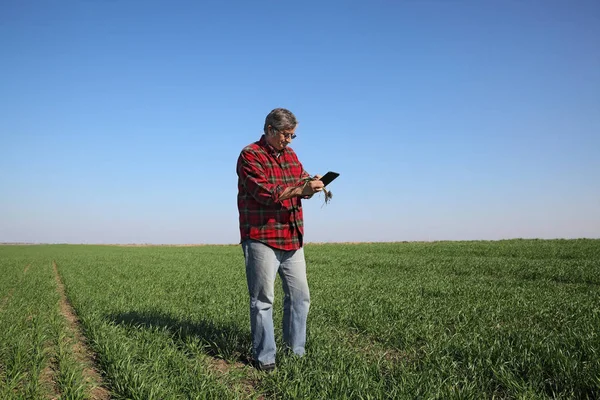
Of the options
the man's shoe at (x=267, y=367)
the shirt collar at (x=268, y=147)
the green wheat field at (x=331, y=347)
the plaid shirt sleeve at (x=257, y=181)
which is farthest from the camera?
the shirt collar at (x=268, y=147)

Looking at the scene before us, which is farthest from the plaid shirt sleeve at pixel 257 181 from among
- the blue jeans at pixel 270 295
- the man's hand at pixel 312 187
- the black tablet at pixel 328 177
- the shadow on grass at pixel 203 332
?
the shadow on grass at pixel 203 332

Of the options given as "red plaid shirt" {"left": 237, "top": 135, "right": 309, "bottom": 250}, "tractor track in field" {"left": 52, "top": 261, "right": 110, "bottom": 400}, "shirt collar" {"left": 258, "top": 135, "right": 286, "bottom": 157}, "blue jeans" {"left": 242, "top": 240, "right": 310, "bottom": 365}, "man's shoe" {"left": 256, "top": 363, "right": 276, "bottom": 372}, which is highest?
"shirt collar" {"left": 258, "top": 135, "right": 286, "bottom": 157}

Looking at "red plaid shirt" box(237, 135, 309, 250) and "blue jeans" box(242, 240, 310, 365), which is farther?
"blue jeans" box(242, 240, 310, 365)

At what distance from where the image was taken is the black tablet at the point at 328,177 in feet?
15.4

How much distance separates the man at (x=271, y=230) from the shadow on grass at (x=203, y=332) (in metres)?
0.69

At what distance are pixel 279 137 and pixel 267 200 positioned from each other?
0.71m

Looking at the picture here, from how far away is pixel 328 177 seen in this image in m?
4.74

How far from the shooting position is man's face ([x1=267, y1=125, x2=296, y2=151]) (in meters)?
4.88

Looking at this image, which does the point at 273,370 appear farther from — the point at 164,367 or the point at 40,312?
the point at 40,312

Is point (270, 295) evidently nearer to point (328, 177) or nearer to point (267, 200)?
point (267, 200)

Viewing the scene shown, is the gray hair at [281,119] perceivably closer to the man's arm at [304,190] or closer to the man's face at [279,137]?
the man's face at [279,137]

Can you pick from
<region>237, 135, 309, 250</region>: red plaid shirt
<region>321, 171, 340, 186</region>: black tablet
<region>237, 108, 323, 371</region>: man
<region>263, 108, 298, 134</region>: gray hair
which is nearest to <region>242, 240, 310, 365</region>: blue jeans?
<region>237, 108, 323, 371</region>: man

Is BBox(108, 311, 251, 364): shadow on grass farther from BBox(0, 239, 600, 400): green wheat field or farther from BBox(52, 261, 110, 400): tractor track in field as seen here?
BBox(52, 261, 110, 400): tractor track in field

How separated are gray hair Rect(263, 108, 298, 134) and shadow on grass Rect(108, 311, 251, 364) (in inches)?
110
